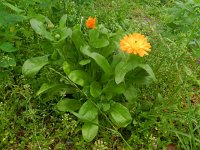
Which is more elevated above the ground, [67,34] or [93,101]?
[67,34]

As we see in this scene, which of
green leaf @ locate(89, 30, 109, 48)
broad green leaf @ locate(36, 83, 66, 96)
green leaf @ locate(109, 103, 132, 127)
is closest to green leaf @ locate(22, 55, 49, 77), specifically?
broad green leaf @ locate(36, 83, 66, 96)

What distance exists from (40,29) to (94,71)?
475 millimetres

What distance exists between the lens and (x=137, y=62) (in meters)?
2.31

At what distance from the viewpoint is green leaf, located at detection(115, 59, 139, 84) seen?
2.29 meters

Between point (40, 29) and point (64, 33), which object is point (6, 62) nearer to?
point (40, 29)

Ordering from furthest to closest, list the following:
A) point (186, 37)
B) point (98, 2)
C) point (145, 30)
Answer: point (98, 2), point (145, 30), point (186, 37)

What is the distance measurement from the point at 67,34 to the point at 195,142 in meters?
1.12

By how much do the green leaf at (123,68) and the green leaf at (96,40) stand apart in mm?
188

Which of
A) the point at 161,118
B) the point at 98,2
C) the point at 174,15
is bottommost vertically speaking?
the point at 98,2

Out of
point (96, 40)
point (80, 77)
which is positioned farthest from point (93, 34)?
point (80, 77)

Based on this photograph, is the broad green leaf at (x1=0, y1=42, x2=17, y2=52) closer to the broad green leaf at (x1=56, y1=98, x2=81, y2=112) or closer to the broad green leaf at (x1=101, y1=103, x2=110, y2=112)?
the broad green leaf at (x1=56, y1=98, x2=81, y2=112)

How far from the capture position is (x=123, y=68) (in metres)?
2.30

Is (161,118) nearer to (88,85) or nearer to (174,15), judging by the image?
(88,85)

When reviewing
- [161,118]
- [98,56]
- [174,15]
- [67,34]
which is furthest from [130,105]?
[174,15]
